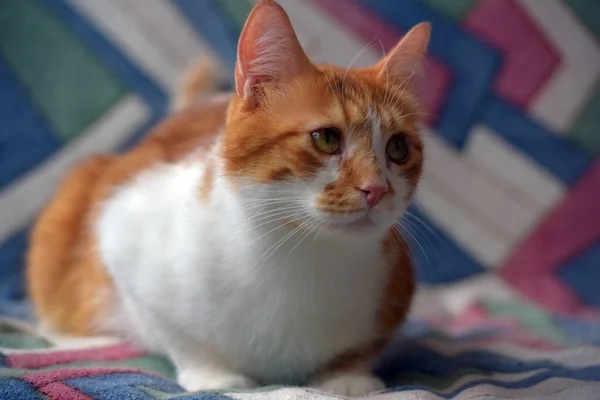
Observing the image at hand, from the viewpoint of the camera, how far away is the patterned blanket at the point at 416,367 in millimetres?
882

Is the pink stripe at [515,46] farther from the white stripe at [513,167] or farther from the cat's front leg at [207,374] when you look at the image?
the cat's front leg at [207,374]

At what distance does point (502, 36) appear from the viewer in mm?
1656

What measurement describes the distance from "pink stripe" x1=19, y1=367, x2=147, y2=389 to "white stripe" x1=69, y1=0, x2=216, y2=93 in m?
0.94

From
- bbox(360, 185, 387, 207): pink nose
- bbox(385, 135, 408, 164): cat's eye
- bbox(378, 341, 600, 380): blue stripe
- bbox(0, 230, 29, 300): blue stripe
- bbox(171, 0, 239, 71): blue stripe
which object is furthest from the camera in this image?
bbox(171, 0, 239, 71): blue stripe

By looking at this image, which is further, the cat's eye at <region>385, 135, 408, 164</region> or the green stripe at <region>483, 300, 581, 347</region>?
the green stripe at <region>483, 300, 581, 347</region>

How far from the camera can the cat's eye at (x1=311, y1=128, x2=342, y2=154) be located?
0.86 meters

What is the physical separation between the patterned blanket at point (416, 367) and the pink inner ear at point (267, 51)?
17.0 inches

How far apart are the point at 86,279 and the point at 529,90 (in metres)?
1.15

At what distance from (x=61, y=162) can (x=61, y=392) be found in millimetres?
947

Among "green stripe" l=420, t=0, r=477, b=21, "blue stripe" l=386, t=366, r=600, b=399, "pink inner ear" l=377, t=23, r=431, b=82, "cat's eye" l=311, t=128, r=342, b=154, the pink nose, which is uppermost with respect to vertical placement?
"pink inner ear" l=377, t=23, r=431, b=82

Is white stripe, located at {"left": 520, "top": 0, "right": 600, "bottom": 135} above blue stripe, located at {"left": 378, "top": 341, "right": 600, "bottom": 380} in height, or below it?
above

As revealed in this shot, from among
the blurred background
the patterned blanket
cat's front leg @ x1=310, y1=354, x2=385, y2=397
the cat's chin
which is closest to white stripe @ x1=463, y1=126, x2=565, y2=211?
the blurred background

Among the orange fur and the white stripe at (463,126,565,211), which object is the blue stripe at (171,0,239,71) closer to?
the orange fur

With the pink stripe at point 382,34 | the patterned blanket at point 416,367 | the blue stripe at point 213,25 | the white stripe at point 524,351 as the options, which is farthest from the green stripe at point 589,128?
the blue stripe at point 213,25
